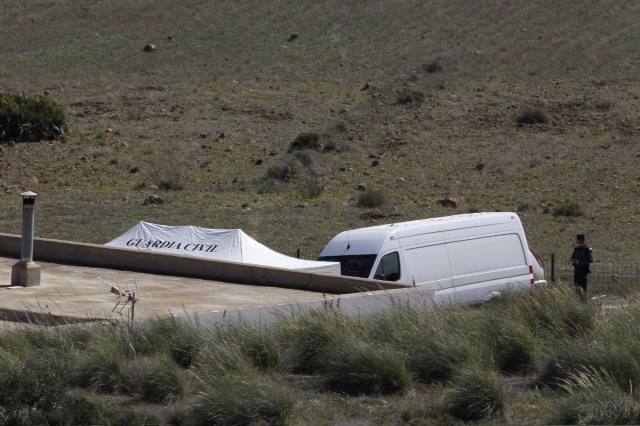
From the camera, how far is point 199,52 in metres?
66.8

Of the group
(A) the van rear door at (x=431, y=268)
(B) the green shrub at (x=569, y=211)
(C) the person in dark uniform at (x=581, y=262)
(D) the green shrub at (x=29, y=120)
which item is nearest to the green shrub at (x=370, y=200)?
(B) the green shrub at (x=569, y=211)

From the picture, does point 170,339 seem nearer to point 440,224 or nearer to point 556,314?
point 556,314

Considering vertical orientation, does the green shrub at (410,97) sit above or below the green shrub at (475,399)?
above

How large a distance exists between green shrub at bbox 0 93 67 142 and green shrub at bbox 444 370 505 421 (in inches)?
1623

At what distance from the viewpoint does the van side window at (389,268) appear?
22.0 meters

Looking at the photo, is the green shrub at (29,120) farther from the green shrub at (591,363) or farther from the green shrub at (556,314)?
the green shrub at (591,363)

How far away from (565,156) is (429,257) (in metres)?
27.1

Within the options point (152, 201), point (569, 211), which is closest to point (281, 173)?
point (152, 201)

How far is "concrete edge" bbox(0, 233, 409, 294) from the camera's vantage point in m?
20.7

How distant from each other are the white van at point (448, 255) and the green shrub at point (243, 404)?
953 cm

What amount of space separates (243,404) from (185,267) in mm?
11687

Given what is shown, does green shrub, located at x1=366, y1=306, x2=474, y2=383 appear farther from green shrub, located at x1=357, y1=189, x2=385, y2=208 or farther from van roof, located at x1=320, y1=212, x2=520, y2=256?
green shrub, located at x1=357, y1=189, x2=385, y2=208

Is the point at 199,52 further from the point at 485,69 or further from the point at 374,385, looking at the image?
the point at 374,385

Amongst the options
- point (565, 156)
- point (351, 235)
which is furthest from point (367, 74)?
point (351, 235)
